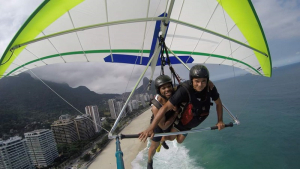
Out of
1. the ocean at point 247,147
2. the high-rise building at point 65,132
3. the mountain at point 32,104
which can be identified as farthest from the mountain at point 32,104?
the ocean at point 247,147

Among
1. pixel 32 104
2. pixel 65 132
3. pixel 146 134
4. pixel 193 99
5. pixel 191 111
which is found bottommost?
pixel 65 132

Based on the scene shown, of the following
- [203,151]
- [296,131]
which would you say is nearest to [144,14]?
[203,151]

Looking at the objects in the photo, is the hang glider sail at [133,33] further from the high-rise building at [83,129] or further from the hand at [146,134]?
the high-rise building at [83,129]

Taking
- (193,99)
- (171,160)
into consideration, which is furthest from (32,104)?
(193,99)

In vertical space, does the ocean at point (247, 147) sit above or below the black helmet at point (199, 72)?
below

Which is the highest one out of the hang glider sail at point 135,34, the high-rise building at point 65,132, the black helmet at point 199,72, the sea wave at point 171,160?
the hang glider sail at point 135,34

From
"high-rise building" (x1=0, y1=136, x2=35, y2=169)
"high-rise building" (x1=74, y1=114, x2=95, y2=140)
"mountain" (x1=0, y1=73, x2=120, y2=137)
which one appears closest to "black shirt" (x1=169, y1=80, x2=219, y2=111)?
"high-rise building" (x1=0, y1=136, x2=35, y2=169)

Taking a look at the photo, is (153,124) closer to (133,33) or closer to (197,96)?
(197,96)

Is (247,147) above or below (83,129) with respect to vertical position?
below
